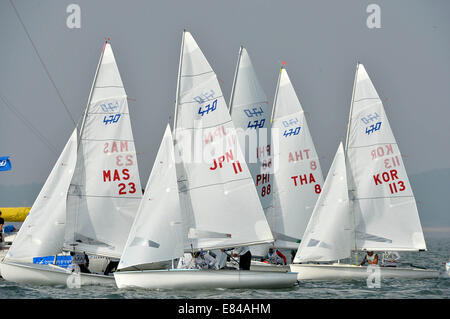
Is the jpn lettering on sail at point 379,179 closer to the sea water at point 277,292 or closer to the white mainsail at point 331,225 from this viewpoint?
the white mainsail at point 331,225

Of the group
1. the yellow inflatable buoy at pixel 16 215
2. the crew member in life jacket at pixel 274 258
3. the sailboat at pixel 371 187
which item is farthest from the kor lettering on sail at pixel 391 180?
the yellow inflatable buoy at pixel 16 215

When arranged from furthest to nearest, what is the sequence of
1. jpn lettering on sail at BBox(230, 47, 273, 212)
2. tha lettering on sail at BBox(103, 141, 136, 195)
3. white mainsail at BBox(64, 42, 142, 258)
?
jpn lettering on sail at BBox(230, 47, 273, 212)
tha lettering on sail at BBox(103, 141, 136, 195)
white mainsail at BBox(64, 42, 142, 258)

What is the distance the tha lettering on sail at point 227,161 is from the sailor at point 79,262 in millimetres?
5669

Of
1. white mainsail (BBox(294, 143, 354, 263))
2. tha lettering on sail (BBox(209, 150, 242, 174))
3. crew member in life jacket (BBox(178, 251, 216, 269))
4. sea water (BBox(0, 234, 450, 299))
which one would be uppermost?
tha lettering on sail (BBox(209, 150, 242, 174))

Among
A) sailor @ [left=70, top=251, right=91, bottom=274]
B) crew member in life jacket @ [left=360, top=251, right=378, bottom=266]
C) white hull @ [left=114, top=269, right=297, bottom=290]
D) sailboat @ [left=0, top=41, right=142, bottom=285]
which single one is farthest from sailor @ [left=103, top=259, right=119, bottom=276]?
crew member in life jacket @ [left=360, top=251, right=378, bottom=266]

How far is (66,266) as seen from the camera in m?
27.5

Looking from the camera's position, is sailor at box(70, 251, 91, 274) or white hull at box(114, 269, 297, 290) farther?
sailor at box(70, 251, 91, 274)

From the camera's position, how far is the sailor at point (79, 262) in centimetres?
2556

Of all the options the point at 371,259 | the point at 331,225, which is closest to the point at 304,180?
the point at 331,225

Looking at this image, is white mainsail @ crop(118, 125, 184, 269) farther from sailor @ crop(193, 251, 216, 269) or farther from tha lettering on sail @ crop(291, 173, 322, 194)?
tha lettering on sail @ crop(291, 173, 322, 194)

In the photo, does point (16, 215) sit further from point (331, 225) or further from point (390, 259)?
point (390, 259)

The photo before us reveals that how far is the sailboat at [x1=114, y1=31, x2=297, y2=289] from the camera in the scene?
2344 centimetres

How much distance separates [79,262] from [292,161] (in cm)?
1204
